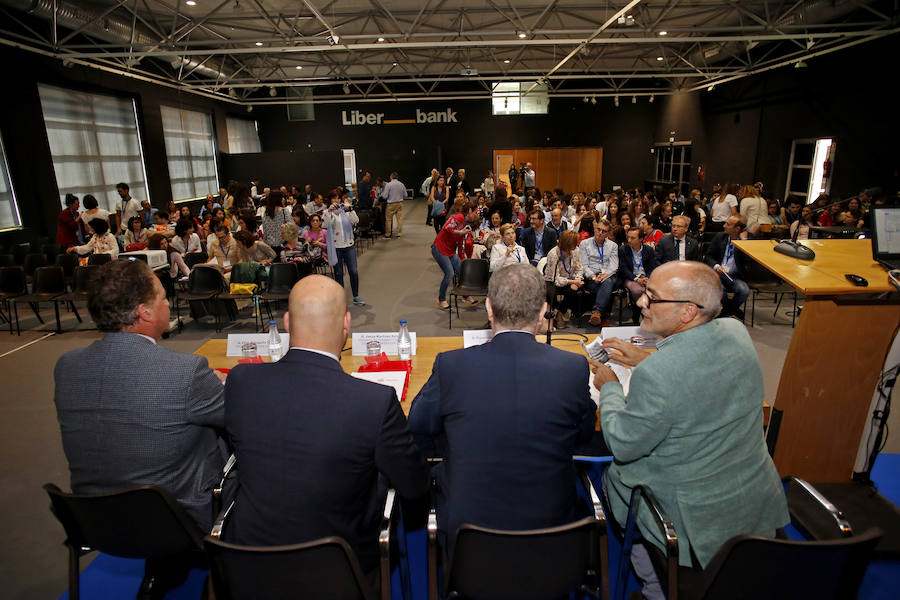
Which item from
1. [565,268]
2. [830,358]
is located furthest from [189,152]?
[830,358]

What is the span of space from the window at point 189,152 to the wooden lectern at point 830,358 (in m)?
15.2

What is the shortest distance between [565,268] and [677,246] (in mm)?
1284

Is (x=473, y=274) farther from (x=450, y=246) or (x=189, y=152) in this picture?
(x=189, y=152)

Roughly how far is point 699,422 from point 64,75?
1274cm

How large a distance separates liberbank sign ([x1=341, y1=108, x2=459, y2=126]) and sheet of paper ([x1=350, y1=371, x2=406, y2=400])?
18673mm

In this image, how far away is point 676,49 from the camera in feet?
46.8

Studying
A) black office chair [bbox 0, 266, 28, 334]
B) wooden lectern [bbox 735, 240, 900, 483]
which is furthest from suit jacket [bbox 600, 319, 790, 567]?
black office chair [bbox 0, 266, 28, 334]

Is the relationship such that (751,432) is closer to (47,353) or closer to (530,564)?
(530,564)

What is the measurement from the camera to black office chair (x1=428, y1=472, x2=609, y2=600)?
1.45m

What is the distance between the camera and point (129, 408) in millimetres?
1709

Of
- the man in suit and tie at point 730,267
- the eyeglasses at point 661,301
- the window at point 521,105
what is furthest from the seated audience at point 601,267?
the window at point 521,105

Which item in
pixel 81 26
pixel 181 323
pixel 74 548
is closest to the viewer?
pixel 74 548

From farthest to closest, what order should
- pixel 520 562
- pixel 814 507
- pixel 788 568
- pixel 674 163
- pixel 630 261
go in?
1. pixel 674 163
2. pixel 630 261
3. pixel 814 507
4. pixel 520 562
5. pixel 788 568

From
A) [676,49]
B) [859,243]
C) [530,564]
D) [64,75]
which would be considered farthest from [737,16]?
[64,75]
